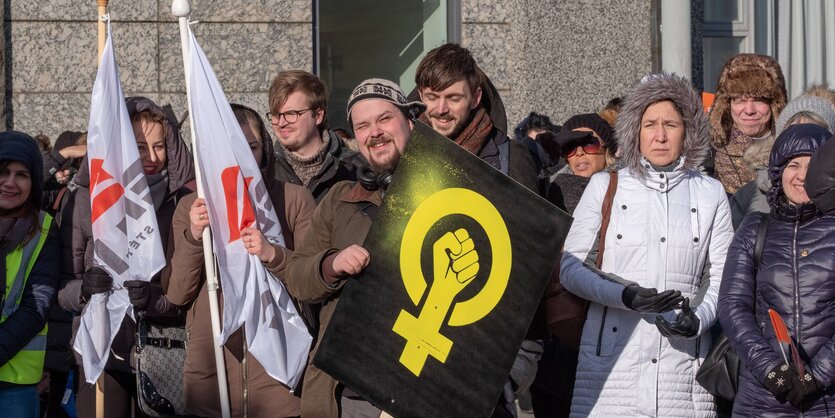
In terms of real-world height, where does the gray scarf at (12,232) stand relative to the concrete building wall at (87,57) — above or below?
below

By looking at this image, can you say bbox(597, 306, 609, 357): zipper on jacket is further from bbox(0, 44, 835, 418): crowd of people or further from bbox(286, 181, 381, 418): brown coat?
bbox(286, 181, 381, 418): brown coat

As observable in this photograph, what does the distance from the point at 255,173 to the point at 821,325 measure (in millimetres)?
2445

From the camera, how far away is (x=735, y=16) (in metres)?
11.6

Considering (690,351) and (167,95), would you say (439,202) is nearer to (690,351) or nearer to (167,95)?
(690,351)

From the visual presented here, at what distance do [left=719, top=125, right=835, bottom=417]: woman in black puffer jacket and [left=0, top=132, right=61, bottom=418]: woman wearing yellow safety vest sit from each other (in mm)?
3165

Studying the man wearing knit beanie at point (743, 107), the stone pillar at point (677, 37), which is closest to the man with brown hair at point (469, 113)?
the man wearing knit beanie at point (743, 107)

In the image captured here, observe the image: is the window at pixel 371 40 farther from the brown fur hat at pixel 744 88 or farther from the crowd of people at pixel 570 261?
the crowd of people at pixel 570 261

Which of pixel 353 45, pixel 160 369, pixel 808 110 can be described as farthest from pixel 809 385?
pixel 353 45

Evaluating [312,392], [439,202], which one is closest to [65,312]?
[312,392]

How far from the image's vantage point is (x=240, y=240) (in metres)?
5.82

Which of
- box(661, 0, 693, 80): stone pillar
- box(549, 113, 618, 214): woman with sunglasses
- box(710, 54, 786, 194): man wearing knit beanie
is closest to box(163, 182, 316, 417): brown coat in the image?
box(549, 113, 618, 214): woman with sunglasses

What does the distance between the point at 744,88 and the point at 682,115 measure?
154 centimetres

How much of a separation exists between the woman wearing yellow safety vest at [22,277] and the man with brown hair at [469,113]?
206cm

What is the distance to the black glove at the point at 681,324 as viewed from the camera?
17.4ft
